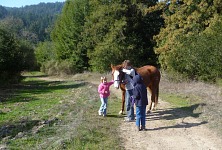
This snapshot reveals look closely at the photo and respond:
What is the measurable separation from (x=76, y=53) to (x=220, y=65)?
3661 cm

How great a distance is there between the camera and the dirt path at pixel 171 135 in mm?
8734

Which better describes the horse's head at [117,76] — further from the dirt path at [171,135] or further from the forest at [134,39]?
the forest at [134,39]

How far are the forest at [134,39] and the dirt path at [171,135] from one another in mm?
11408

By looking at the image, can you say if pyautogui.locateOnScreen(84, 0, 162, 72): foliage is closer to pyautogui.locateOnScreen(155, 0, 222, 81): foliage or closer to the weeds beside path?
pyautogui.locateOnScreen(155, 0, 222, 81): foliage

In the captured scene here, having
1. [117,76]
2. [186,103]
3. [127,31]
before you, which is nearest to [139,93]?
[117,76]

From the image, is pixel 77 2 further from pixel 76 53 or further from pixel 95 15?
pixel 95 15

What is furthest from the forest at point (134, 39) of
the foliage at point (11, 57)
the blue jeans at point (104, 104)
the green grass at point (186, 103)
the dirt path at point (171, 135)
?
the blue jeans at point (104, 104)

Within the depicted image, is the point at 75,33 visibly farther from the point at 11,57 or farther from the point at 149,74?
the point at 149,74

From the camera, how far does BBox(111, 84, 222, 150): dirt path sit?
8.73 meters

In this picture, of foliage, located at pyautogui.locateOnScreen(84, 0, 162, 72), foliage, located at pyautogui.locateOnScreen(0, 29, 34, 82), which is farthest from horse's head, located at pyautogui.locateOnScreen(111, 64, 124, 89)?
foliage, located at pyautogui.locateOnScreen(84, 0, 162, 72)

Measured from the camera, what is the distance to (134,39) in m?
39.2

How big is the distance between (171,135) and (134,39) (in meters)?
30.1

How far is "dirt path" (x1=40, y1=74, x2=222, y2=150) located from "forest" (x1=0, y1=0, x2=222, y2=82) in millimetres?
11408

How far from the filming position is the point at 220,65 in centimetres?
2136
